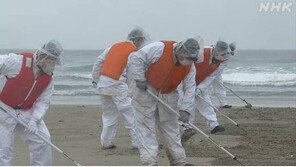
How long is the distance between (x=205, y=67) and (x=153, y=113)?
3.97 m

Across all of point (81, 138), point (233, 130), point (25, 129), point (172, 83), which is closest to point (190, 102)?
point (172, 83)

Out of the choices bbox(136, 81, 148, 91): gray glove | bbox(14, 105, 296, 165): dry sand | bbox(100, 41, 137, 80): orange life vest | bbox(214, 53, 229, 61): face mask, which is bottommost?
bbox(14, 105, 296, 165): dry sand

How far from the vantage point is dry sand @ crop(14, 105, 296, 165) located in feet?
31.2

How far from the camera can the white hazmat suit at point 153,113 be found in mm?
8031

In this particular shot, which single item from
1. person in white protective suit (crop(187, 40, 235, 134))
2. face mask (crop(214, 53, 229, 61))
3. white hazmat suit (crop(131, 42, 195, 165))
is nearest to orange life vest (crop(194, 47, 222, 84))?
person in white protective suit (crop(187, 40, 235, 134))

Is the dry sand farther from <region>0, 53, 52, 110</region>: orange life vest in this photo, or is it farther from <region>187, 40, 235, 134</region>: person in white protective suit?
<region>0, 53, 52, 110</region>: orange life vest

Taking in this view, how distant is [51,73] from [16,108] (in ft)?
1.83

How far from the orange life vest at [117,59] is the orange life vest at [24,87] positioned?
305 centimetres

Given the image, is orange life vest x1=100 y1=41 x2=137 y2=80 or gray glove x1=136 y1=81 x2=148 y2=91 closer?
gray glove x1=136 y1=81 x2=148 y2=91

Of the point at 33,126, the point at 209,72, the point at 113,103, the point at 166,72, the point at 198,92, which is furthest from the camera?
the point at 198,92

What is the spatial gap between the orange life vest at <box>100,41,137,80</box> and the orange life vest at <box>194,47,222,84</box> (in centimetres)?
174

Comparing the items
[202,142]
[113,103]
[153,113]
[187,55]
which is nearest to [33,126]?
[153,113]

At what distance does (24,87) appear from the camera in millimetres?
7520

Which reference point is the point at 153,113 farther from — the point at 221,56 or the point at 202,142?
the point at 221,56
